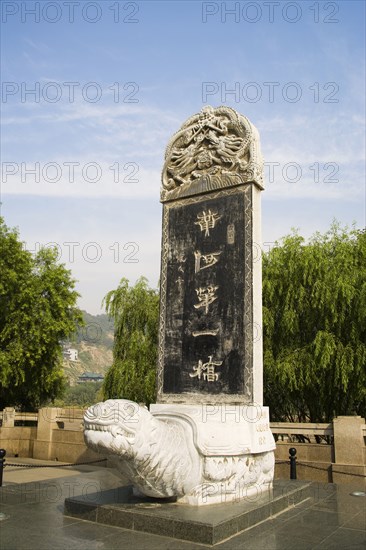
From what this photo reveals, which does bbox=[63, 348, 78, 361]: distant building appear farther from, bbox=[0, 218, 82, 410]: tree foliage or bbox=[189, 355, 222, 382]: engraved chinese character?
bbox=[189, 355, 222, 382]: engraved chinese character

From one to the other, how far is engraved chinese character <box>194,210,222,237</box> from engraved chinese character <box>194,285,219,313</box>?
0.80 meters

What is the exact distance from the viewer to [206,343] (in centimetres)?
623

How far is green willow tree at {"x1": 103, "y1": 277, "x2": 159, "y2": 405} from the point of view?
46.5ft

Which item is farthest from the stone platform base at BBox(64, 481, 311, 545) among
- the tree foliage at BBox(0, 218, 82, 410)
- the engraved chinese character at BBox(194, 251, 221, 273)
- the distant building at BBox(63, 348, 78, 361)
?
the distant building at BBox(63, 348, 78, 361)

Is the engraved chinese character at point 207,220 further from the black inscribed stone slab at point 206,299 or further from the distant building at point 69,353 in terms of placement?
the distant building at point 69,353

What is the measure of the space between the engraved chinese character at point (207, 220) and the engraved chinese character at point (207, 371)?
1.79m

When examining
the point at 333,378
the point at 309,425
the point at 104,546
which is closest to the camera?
the point at 104,546

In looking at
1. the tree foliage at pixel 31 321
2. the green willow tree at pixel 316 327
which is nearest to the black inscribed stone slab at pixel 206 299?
the green willow tree at pixel 316 327

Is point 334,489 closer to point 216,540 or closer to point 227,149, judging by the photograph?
point 216,540

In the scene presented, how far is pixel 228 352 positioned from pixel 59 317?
37.9 feet

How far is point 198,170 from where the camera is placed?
7090 mm

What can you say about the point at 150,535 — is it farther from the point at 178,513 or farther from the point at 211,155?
the point at 211,155

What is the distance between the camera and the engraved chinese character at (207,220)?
263 inches

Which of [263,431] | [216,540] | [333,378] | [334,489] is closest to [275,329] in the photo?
[333,378]
